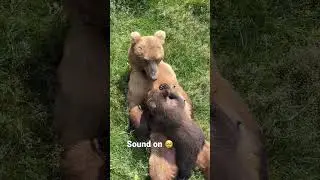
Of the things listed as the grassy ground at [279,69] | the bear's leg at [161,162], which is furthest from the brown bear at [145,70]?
the grassy ground at [279,69]

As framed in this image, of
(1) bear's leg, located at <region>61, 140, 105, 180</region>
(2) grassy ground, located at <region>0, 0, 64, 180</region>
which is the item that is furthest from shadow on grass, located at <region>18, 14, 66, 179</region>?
(1) bear's leg, located at <region>61, 140, 105, 180</region>

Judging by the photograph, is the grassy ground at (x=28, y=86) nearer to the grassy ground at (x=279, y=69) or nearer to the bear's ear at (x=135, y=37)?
the bear's ear at (x=135, y=37)

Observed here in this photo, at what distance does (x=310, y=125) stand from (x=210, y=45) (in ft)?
1.84

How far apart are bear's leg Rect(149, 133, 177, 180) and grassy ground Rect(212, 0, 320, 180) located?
1.36 feet

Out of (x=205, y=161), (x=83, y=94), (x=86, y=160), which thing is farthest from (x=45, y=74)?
(x=205, y=161)

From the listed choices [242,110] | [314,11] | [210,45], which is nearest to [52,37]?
[210,45]

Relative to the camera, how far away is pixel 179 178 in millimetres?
2307

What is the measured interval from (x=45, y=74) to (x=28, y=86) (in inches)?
3.6

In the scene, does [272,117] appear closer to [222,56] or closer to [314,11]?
[222,56]

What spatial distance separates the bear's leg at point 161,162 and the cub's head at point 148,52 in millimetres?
261

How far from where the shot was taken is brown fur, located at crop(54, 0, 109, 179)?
2.38m

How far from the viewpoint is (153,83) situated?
2.29 meters

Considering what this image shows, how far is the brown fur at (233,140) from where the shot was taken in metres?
2.37

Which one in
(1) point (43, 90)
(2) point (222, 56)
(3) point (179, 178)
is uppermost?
(2) point (222, 56)
